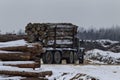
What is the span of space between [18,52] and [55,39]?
17.1 metres

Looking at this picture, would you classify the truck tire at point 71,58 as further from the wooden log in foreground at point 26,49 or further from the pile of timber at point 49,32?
the wooden log in foreground at point 26,49

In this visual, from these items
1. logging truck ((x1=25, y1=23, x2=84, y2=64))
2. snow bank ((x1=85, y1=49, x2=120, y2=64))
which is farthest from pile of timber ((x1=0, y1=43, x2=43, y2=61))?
snow bank ((x1=85, y1=49, x2=120, y2=64))

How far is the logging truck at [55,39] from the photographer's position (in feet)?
88.1

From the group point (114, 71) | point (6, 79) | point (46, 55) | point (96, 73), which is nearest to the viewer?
point (6, 79)

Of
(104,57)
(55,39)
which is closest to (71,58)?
(55,39)

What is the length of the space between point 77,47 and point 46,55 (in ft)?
8.50

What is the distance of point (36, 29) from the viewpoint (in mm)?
27234

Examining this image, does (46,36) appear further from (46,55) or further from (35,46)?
(35,46)

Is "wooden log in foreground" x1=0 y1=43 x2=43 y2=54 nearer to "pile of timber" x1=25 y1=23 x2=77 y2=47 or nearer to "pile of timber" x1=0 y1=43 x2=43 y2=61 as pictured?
"pile of timber" x1=0 y1=43 x2=43 y2=61

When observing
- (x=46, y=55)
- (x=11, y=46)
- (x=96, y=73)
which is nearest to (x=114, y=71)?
(x=96, y=73)

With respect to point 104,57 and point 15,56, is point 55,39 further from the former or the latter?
point 15,56

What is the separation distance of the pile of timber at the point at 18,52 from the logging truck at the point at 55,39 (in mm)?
16173

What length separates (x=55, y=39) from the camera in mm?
27344

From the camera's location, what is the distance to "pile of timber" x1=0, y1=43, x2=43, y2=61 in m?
10.2
